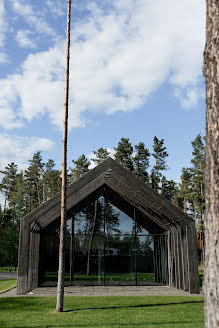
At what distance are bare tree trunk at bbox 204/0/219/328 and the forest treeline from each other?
103 ft

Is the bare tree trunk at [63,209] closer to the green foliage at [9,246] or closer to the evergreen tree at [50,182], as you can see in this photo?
the green foliage at [9,246]

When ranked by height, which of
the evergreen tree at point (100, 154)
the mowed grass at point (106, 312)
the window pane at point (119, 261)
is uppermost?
the evergreen tree at point (100, 154)

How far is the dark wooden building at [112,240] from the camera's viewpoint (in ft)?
46.4

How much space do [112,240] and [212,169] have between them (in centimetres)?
1353

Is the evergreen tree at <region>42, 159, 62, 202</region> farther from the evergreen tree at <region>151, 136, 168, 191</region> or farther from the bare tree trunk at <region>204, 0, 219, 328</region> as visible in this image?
the bare tree trunk at <region>204, 0, 219, 328</region>

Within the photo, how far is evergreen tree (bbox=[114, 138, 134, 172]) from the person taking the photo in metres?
39.7

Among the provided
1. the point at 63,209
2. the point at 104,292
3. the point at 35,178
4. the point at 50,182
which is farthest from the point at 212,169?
the point at 35,178

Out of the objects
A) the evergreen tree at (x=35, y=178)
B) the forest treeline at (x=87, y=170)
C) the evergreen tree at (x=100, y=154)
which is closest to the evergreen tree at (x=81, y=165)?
the forest treeline at (x=87, y=170)

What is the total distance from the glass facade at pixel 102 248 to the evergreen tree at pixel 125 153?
77.4ft

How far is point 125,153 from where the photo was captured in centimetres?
4016

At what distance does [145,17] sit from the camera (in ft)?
21.0

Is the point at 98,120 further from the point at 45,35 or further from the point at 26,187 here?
the point at 26,187

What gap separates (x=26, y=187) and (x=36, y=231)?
36819 millimetres

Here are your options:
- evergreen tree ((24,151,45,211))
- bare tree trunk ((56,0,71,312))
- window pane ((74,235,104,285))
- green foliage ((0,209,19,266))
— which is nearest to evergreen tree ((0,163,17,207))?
evergreen tree ((24,151,45,211))
